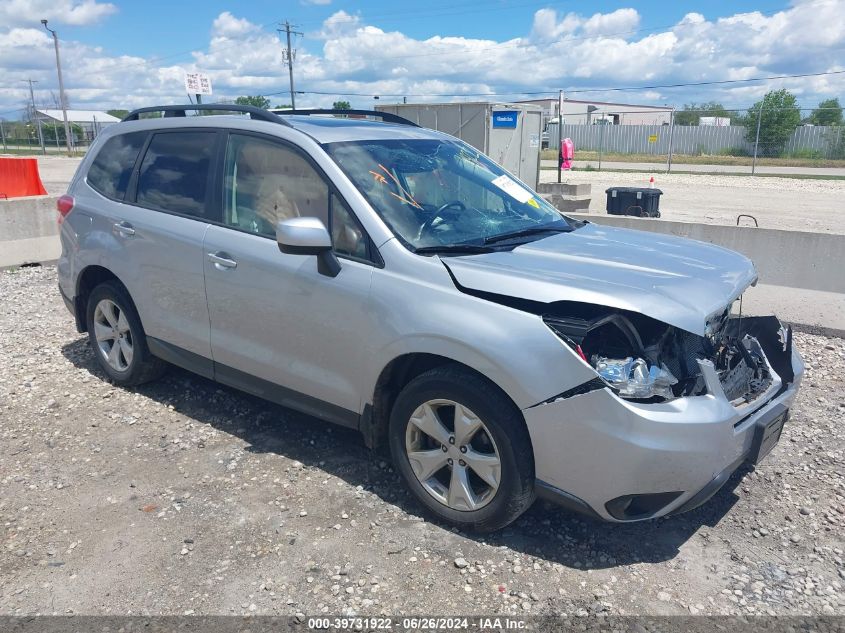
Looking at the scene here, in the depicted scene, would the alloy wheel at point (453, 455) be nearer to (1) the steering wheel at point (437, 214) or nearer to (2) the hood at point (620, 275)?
(2) the hood at point (620, 275)

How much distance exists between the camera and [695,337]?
326 cm

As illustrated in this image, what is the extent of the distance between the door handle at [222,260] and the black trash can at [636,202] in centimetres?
728

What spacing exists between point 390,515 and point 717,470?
5.27 ft

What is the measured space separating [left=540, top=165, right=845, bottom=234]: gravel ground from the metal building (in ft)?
9.23

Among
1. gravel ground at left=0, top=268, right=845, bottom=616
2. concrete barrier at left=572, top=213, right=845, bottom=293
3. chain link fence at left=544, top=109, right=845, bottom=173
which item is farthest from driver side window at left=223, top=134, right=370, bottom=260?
chain link fence at left=544, top=109, right=845, bottom=173

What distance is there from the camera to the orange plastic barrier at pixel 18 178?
9.82 metres

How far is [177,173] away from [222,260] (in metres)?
0.88

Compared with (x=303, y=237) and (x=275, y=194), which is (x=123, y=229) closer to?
(x=275, y=194)

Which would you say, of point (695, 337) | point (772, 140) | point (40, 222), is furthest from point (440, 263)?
point (772, 140)

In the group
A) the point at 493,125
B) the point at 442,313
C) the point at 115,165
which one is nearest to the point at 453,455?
the point at 442,313

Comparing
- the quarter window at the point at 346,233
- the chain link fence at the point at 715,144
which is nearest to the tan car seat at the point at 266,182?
the quarter window at the point at 346,233

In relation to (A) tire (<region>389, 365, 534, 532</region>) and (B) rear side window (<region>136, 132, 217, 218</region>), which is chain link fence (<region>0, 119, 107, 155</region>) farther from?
(A) tire (<region>389, 365, 534, 532</region>)

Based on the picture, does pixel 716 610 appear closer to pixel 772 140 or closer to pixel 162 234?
pixel 162 234

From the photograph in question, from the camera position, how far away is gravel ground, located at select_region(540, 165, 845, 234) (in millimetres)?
15695
